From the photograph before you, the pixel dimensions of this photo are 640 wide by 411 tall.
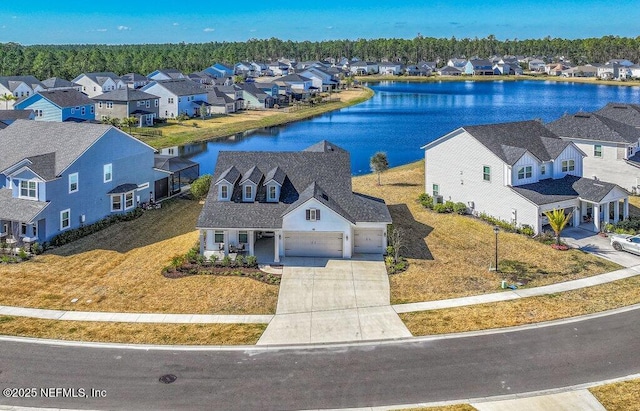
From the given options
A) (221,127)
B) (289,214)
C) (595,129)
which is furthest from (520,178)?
(221,127)

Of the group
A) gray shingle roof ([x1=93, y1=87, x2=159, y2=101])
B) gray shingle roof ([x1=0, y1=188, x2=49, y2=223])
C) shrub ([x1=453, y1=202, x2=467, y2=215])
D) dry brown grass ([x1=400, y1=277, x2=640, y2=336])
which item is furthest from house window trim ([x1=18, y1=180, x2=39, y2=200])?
gray shingle roof ([x1=93, y1=87, x2=159, y2=101])

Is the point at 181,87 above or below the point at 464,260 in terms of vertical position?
above

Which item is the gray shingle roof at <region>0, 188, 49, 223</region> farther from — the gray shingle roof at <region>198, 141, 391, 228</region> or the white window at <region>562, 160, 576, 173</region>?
the white window at <region>562, 160, 576, 173</region>

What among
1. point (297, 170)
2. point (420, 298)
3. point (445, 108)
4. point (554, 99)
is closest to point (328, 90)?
point (445, 108)

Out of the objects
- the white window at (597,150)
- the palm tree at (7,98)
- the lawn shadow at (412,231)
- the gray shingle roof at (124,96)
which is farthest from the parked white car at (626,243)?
the palm tree at (7,98)

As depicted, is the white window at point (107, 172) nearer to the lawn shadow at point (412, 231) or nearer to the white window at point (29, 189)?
the white window at point (29, 189)

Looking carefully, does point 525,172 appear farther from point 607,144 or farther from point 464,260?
point 607,144
